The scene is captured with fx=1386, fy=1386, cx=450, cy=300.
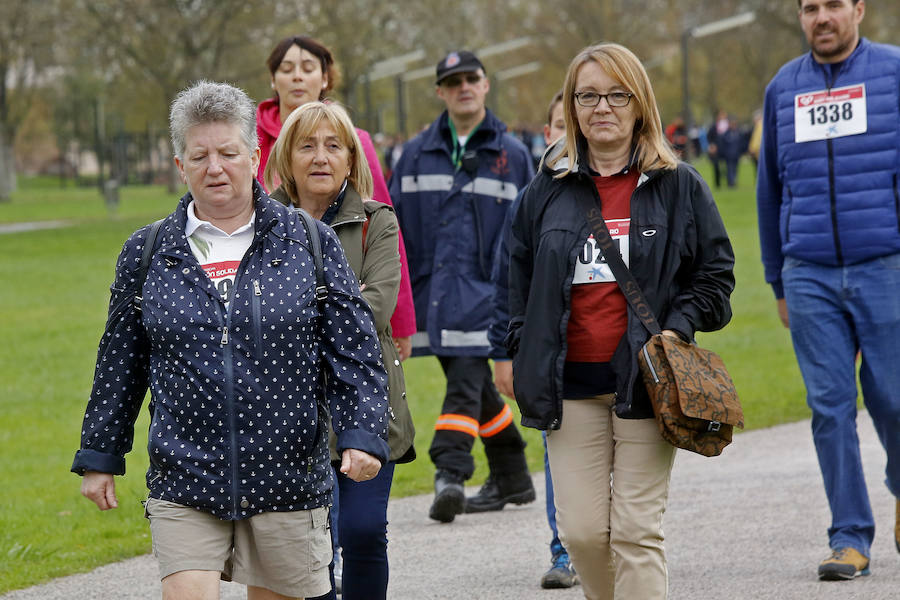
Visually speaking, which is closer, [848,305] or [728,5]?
[848,305]

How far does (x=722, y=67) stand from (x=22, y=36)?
3336cm

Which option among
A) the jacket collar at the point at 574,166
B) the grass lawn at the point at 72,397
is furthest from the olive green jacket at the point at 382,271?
the grass lawn at the point at 72,397

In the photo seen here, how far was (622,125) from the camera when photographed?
4.42 metres

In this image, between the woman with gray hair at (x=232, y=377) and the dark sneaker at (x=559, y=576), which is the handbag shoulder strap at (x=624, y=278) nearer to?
the woman with gray hair at (x=232, y=377)

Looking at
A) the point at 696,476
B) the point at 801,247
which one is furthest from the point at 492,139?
the point at 696,476

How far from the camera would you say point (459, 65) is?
685 centimetres

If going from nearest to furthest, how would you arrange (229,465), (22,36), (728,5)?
(229,465) → (22,36) → (728,5)

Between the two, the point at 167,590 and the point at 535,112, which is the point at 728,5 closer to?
the point at 535,112

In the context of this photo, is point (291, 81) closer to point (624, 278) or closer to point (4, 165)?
point (624, 278)

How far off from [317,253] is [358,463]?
0.60 meters

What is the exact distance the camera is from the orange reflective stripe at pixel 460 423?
6.78 metres

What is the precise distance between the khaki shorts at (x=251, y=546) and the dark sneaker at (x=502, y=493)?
3293 millimetres

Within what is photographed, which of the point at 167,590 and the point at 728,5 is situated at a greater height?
the point at 728,5

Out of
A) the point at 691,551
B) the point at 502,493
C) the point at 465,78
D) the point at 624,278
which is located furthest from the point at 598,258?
the point at 502,493
